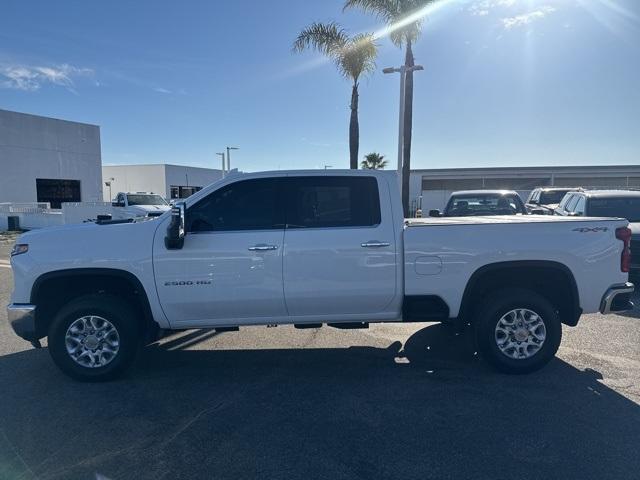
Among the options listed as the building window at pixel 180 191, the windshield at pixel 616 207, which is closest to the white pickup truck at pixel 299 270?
the windshield at pixel 616 207

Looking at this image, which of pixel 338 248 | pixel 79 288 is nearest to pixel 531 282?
pixel 338 248

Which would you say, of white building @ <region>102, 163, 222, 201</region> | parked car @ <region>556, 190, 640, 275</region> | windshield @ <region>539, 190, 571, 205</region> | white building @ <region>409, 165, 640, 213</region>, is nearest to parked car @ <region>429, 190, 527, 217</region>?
parked car @ <region>556, 190, 640, 275</region>

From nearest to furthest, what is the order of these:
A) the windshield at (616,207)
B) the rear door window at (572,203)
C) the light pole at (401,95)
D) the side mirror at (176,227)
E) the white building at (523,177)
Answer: the side mirror at (176,227) < the windshield at (616,207) < the rear door window at (572,203) < the light pole at (401,95) < the white building at (523,177)

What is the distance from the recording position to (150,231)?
430cm

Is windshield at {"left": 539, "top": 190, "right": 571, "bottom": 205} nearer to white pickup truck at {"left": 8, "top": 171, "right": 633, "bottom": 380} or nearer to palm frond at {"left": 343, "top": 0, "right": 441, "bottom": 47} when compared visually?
palm frond at {"left": 343, "top": 0, "right": 441, "bottom": 47}

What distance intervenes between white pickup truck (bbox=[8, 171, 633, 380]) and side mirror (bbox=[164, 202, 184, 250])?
46 mm

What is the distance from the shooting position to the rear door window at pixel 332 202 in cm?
443

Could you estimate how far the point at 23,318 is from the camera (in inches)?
167

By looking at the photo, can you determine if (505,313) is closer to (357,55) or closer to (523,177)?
(357,55)

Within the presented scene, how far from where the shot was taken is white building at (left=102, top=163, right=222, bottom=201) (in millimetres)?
51406

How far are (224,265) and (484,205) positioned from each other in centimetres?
752

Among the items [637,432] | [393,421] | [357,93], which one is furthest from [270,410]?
[357,93]

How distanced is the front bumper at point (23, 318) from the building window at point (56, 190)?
29.2m

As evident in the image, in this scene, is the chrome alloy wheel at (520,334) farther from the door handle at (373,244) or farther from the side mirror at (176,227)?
the side mirror at (176,227)
